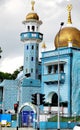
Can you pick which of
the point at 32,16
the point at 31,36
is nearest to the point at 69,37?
the point at 31,36

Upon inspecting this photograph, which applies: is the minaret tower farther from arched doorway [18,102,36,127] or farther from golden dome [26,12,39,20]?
arched doorway [18,102,36,127]

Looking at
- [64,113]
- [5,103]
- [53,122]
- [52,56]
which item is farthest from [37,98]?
[5,103]

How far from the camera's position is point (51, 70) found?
59.8m

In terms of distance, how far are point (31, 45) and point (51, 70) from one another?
7.99m

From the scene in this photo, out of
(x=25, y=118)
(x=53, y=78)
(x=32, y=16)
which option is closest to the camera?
(x=25, y=118)

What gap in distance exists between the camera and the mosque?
5581cm

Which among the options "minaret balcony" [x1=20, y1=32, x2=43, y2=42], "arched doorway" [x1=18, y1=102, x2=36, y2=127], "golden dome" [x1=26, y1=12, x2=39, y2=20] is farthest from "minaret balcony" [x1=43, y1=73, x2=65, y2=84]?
"arched doorway" [x1=18, y1=102, x2=36, y2=127]

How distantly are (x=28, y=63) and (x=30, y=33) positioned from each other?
16.3 ft

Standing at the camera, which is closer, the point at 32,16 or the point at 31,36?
the point at 31,36

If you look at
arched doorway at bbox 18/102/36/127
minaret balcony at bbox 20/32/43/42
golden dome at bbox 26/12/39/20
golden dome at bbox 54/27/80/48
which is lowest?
arched doorway at bbox 18/102/36/127

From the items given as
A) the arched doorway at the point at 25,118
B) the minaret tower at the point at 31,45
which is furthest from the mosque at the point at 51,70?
the arched doorway at the point at 25,118

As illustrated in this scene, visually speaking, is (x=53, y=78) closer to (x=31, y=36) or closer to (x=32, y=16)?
(x=31, y=36)

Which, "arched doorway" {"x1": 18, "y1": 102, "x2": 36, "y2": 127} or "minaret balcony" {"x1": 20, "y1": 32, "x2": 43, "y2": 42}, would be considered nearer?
"arched doorway" {"x1": 18, "y1": 102, "x2": 36, "y2": 127}

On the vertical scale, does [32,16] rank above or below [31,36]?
above
